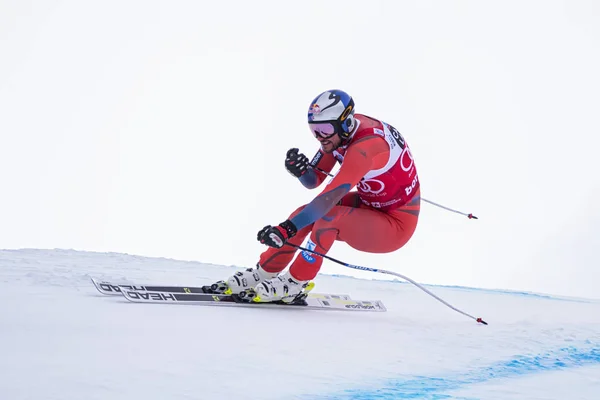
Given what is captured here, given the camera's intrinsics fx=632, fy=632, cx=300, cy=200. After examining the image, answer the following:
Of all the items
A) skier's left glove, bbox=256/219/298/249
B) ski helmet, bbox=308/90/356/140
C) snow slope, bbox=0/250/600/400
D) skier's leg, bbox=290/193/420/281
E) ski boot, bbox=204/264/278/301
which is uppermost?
ski helmet, bbox=308/90/356/140

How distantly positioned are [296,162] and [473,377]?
1.79 meters

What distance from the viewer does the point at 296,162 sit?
345 centimetres

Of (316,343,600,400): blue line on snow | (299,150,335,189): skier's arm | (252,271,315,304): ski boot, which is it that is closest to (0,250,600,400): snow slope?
(316,343,600,400): blue line on snow

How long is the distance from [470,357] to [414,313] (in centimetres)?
127

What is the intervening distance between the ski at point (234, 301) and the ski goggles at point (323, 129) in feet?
2.82

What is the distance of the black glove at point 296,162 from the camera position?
3453mm

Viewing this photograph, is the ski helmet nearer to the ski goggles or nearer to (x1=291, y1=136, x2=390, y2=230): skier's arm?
the ski goggles

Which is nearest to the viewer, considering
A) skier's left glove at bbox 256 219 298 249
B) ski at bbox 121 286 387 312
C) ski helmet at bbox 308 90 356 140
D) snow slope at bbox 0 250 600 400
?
snow slope at bbox 0 250 600 400

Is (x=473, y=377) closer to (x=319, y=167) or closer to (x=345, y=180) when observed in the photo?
(x=345, y=180)

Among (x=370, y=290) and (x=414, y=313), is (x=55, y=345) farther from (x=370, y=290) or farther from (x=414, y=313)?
(x=370, y=290)

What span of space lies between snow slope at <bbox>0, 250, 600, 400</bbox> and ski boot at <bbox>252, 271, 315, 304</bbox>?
11cm

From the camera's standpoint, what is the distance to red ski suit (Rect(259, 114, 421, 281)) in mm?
2908

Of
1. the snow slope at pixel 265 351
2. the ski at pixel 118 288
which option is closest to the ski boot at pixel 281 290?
the snow slope at pixel 265 351

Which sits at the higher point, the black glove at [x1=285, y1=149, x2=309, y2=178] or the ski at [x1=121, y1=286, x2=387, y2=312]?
the black glove at [x1=285, y1=149, x2=309, y2=178]
